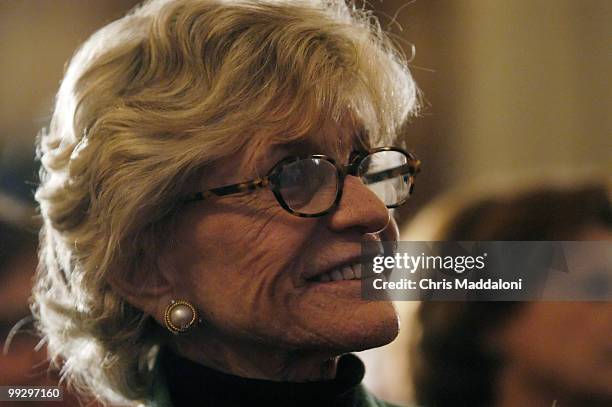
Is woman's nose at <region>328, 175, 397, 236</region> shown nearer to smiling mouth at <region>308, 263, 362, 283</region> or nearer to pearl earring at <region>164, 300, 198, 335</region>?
smiling mouth at <region>308, 263, 362, 283</region>

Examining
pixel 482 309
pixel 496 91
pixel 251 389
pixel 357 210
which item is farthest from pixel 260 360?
pixel 496 91

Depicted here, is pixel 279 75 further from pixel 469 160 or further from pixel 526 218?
pixel 526 218

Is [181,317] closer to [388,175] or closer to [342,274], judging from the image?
[342,274]

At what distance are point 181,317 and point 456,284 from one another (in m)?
0.46

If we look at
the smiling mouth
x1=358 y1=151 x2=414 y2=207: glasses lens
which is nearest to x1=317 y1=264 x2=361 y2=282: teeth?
the smiling mouth

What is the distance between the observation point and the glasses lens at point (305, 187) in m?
1.07

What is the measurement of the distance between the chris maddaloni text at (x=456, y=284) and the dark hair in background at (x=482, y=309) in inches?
1.1

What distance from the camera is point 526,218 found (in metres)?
1.24

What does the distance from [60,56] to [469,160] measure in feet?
2.49

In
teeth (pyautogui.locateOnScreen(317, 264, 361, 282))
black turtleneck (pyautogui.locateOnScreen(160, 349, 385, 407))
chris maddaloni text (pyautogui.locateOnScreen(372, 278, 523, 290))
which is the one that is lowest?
black turtleneck (pyautogui.locateOnScreen(160, 349, 385, 407))

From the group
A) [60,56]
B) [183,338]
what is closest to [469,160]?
[183,338]

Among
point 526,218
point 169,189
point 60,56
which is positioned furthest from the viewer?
point 60,56

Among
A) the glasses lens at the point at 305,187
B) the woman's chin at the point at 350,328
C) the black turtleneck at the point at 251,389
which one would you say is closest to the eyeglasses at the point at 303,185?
the glasses lens at the point at 305,187

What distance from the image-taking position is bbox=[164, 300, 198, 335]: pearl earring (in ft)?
3.65
